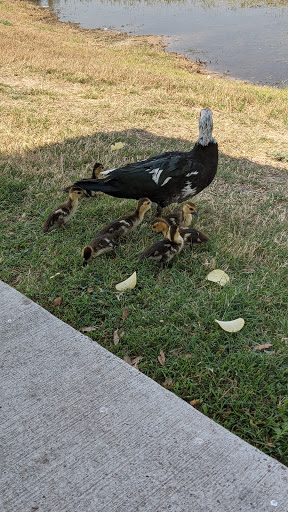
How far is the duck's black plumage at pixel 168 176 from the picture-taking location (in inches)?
187

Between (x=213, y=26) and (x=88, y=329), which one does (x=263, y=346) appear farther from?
(x=213, y=26)

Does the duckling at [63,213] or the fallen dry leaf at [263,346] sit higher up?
the duckling at [63,213]

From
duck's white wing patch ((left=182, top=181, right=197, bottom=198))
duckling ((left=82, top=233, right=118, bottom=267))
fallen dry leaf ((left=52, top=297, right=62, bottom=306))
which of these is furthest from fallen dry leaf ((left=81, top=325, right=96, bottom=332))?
duck's white wing patch ((left=182, top=181, right=197, bottom=198))

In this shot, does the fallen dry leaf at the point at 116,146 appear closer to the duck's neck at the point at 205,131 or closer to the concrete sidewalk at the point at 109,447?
the duck's neck at the point at 205,131

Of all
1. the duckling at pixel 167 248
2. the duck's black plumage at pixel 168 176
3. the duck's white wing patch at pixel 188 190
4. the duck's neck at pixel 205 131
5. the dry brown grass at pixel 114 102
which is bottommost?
the dry brown grass at pixel 114 102

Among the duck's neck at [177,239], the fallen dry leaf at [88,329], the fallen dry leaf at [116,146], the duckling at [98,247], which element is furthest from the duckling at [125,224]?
the fallen dry leaf at [116,146]

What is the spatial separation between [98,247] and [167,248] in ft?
2.02

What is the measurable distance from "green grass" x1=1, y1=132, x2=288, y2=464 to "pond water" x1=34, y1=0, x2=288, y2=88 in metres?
12.9

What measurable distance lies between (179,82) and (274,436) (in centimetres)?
1185

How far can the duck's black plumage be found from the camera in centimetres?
474

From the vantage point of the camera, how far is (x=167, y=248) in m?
4.14

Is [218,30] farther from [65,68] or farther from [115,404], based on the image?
[115,404]

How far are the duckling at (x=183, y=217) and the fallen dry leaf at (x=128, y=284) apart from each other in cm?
103

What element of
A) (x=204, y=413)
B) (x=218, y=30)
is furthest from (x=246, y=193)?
(x=218, y=30)
